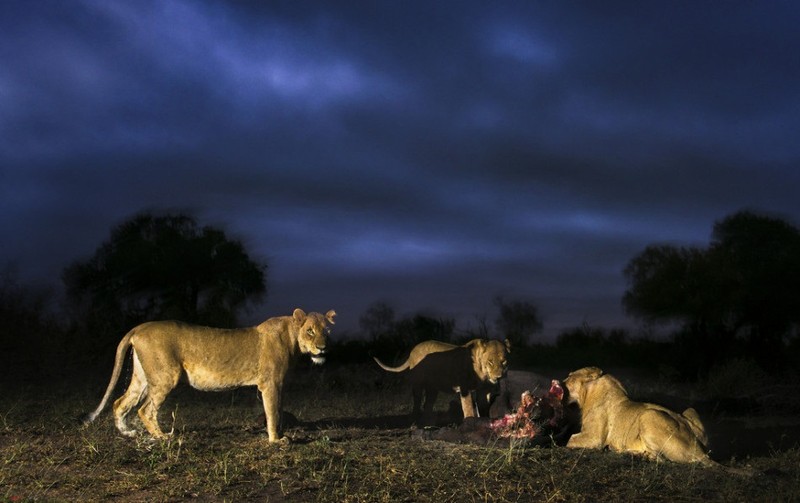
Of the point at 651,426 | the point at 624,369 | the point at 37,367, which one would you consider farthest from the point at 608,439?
the point at 624,369

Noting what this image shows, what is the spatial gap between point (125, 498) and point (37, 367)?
10899 mm

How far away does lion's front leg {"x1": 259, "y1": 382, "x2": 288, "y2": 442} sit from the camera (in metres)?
8.00

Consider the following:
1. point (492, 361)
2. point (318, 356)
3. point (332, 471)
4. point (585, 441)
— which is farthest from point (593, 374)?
point (332, 471)

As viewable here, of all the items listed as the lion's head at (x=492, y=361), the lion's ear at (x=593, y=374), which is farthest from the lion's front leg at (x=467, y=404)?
the lion's ear at (x=593, y=374)

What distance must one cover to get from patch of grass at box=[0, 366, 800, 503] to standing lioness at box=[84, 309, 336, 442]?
0.37 metres

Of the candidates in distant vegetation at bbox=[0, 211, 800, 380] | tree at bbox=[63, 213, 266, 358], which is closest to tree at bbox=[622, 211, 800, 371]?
distant vegetation at bbox=[0, 211, 800, 380]

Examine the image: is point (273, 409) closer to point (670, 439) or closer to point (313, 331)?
point (313, 331)

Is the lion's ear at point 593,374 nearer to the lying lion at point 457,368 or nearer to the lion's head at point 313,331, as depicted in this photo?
the lying lion at point 457,368

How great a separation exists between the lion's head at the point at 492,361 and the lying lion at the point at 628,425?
4.26 ft

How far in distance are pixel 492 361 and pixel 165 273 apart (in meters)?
15.2

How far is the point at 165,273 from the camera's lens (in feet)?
76.6

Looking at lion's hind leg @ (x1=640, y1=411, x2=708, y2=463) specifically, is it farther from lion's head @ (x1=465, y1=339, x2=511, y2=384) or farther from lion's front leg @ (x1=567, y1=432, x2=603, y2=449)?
lion's head @ (x1=465, y1=339, x2=511, y2=384)

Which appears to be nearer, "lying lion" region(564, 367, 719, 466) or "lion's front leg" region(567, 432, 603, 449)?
"lying lion" region(564, 367, 719, 466)

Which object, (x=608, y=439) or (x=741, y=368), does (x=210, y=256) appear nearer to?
(x=741, y=368)
